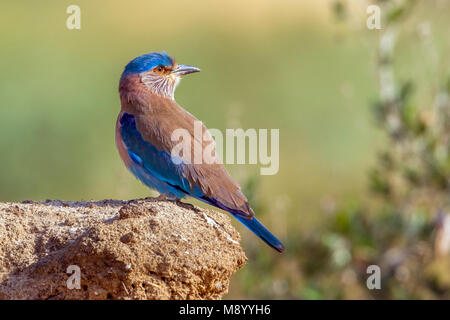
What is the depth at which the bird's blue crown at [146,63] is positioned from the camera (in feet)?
25.5

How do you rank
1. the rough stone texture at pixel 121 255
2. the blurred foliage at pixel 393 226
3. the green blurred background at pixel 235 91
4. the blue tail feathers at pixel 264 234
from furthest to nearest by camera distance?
the green blurred background at pixel 235 91 < the blurred foliage at pixel 393 226 < the blue tail feathers at pixel 264 234 < the rough stone texture at pixel 121 255

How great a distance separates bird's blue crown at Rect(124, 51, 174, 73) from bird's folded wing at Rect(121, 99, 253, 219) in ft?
2.23

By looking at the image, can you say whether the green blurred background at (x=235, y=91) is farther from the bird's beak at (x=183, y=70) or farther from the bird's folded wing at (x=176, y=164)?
the bird's folded wing at (x=176, y=164)

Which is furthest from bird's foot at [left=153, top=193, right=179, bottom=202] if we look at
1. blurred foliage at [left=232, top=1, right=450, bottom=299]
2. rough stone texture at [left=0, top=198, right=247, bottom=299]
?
blurred foliage at [left=232, top=1, right=450, bottom=299]

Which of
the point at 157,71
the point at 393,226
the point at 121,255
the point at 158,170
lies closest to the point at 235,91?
the point at 393,226

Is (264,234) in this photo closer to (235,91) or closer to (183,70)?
(183,70)

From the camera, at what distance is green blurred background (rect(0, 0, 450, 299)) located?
1205 cm

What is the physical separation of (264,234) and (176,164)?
93 cm

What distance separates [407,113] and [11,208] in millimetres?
6118

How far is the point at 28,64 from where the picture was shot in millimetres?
15430

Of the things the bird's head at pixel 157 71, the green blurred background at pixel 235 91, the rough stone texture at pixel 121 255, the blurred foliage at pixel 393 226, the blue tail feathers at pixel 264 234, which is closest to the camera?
the rough stone texture at pixel 121 255

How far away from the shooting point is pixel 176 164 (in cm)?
686

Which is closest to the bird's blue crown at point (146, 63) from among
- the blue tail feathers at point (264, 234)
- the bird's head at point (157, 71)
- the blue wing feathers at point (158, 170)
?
the bird's head at point (157, 71)
